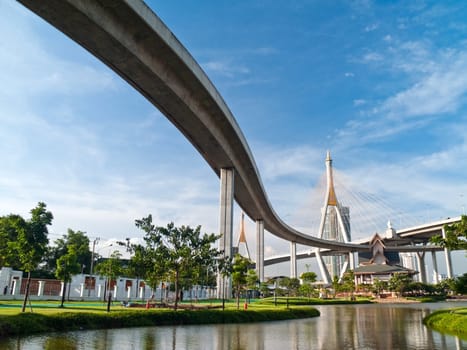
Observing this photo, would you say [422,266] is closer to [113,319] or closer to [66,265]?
[66,265]

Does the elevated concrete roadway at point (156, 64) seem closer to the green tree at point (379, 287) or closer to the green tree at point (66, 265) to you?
the green tree at point (66, 265)

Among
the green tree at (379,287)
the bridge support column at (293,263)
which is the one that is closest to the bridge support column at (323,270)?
the bridge support column at (293,263)

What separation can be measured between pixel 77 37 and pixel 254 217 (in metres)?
55.8

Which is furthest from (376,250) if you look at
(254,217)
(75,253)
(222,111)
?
(75,253)

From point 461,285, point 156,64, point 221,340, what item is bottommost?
point 221,340

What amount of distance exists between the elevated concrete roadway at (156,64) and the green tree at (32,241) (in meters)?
10.5

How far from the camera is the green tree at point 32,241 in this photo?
58.9 feet

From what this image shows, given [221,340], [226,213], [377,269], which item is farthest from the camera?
[377,269]

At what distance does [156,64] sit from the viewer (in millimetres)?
26938

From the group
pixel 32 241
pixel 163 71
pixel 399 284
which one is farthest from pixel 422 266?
pixel 32 241

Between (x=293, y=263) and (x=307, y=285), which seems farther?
(x=293, y=263)

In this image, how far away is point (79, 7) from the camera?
2052 centimetres

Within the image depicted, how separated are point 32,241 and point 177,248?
327 inches

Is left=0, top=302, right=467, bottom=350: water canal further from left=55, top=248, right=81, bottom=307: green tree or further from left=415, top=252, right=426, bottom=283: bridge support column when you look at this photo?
left=415, top=252, right=426, bottom=283: bridge support column
